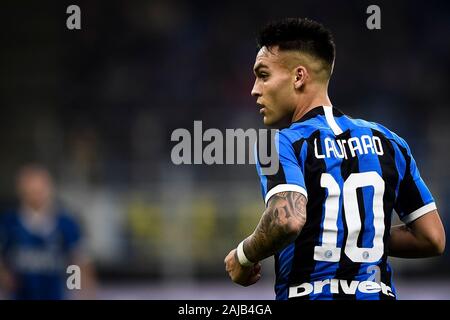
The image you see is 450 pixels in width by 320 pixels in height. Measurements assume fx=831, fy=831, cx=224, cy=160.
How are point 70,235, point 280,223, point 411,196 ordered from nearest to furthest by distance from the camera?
point 280,223 → point 411,196 → point 70,235

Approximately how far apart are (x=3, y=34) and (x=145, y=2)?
9.52 feet

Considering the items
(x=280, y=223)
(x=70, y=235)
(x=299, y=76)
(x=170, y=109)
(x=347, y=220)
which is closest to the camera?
(x=280, y=223)

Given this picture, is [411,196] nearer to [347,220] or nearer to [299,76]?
[347,220]

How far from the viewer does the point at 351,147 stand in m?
3.67

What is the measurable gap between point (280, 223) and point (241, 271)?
0.38 meters

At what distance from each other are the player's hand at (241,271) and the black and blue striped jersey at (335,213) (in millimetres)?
119

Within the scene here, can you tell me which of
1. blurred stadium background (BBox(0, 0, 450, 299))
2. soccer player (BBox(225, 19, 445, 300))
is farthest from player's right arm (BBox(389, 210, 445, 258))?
blurred stadium background (BBox(0, 0, 450, 299))

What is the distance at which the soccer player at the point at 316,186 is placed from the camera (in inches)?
137

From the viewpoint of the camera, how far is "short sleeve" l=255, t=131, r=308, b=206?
3.44 meters

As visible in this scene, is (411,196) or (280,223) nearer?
(280,223)

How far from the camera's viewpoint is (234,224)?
1220 centimetres

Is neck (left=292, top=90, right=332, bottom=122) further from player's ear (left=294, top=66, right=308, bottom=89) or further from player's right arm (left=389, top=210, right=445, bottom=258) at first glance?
Answer: player's right arm (left=389, top=210, right=445, bottom=258)

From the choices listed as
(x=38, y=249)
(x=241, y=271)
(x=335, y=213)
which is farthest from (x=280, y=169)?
(x=38, y=249)

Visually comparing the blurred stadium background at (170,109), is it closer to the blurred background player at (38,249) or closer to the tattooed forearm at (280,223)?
the blurred background player at (38,249)
